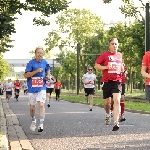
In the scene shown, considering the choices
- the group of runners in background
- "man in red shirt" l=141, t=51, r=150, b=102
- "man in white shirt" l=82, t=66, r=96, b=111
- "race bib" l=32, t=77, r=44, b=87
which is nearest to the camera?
"man in red shirt" l=141, t=51, r=150, b=102

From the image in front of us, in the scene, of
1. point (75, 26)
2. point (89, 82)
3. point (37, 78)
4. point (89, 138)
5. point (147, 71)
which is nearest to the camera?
point (147, 71)

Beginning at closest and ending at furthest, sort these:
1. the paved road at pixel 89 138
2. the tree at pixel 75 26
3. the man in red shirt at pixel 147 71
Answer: the man in red shirt at pixel 147 71, the paved road at pixel 89 138, the tree at pixel 75 26

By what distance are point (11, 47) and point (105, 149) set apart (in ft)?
59.3

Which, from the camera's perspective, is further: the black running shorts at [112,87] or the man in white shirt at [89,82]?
the man in white shirt at [89,82]

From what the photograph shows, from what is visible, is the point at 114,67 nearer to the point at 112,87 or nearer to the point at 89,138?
the point at 112,87

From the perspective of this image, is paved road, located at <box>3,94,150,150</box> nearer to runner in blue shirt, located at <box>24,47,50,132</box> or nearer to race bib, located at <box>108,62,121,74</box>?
runner in blue shirt, located at <box>24,47,50,132</box>

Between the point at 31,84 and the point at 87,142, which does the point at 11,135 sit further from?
the point at 87,142

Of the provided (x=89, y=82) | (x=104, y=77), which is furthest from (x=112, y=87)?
(x=89, y=82)

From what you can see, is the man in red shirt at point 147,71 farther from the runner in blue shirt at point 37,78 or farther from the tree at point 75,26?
the tree at point 75,26

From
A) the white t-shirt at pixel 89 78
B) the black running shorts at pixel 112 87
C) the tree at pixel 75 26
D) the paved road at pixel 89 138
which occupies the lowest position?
the paved road at pixel 89 138

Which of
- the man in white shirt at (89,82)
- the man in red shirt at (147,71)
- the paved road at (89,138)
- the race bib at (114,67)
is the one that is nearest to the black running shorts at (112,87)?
the race bib at (114,67)

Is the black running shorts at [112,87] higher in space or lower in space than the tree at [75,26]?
lower

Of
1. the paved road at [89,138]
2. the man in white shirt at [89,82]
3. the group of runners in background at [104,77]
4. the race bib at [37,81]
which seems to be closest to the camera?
the paved road at [89,138]

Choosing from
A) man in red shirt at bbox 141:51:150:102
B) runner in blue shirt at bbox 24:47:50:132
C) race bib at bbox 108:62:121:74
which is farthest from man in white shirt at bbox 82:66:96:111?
man in red shirt at bbox 141:51:150:102
